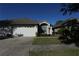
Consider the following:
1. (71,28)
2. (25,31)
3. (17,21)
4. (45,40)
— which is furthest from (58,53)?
(17,21)

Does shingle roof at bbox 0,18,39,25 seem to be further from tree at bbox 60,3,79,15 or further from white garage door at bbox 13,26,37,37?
tree at bbox 60,3,79,15

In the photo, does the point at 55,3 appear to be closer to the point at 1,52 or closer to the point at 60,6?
the point at 60,6

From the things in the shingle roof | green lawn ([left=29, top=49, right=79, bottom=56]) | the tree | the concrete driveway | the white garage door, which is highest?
the tree

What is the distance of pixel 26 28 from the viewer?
13.3 m

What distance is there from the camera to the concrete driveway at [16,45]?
12.7 meters

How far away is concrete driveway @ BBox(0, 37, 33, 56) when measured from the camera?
1270cm

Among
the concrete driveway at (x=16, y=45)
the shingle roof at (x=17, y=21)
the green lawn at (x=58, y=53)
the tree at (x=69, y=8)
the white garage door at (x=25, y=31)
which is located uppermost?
the tree at (x=69, y=8)

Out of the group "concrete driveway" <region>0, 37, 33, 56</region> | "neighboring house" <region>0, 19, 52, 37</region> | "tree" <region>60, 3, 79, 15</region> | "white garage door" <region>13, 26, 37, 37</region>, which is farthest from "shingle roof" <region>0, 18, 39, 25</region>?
"tree" <region>60, 3, 79, 15</region>

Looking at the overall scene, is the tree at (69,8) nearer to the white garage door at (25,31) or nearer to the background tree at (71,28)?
the background tree at (71,28)

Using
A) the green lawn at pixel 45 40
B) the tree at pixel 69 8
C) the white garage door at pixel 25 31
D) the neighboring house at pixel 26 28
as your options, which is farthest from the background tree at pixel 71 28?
the white garage door at pixel 25 31

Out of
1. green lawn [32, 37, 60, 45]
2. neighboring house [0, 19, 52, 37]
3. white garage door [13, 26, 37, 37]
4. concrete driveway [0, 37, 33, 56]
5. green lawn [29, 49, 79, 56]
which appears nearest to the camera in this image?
green lawn [29, 49, 79, 56]

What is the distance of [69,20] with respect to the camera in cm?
1316

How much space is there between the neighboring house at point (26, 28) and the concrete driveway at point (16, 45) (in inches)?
11.9

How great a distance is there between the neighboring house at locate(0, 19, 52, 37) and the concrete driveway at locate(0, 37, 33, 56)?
0.99 feet
